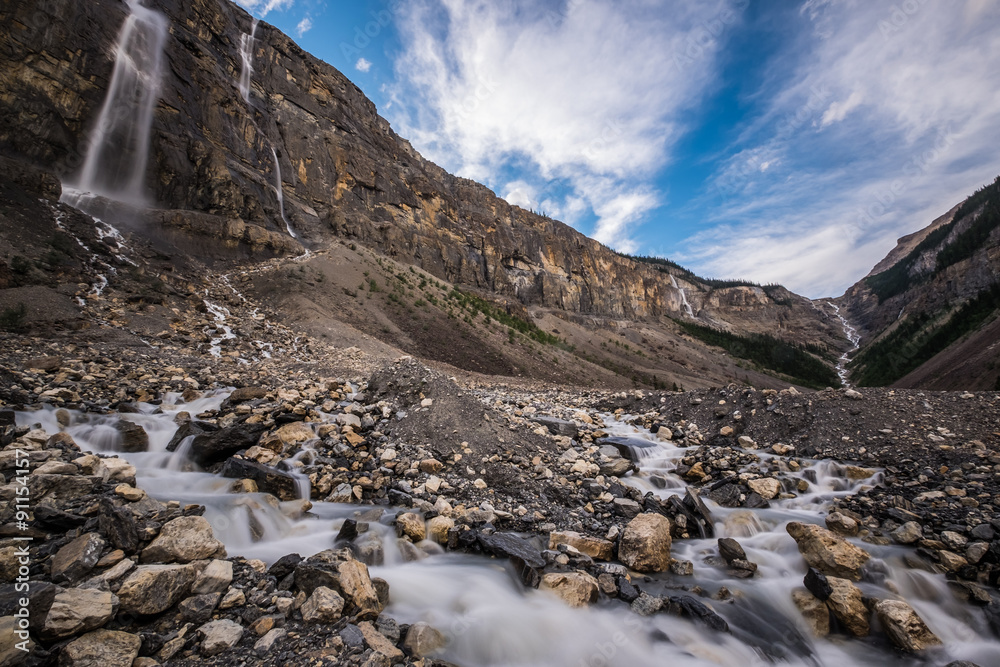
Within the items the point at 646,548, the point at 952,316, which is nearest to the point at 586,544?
the point at 646,548

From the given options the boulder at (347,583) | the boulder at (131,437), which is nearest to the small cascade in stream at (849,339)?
the boulder at (347,583)

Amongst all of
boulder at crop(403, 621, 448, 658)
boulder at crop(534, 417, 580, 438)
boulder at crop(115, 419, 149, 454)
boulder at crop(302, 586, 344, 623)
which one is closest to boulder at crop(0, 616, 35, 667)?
boulder at crop(302, 586, 344, 623)

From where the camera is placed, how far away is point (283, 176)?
3253cm

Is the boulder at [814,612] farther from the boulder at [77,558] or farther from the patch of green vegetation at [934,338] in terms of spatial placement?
the patch of green vegetation at [934,338]

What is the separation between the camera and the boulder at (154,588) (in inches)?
106

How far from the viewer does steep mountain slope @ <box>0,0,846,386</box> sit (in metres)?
18.8

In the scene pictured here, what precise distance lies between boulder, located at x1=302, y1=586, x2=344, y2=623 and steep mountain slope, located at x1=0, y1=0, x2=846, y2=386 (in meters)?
15.6

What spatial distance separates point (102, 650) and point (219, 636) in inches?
23.6

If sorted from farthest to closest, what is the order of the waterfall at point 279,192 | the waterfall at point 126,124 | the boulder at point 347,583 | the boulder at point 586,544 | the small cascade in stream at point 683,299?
the small cascade in stream at point 683,299 → the waterfall at point 279,192 → the waterfall at point 126,124 → the boulder at point 586,544 → the boulder at point 347,583

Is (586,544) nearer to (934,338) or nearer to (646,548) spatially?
(646,548)

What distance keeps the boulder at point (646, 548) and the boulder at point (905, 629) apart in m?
1.96

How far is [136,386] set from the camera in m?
7.68

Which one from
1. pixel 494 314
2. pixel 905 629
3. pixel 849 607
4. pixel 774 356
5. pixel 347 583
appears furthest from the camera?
pixel 774 356

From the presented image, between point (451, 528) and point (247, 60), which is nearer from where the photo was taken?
point (451, 528)
